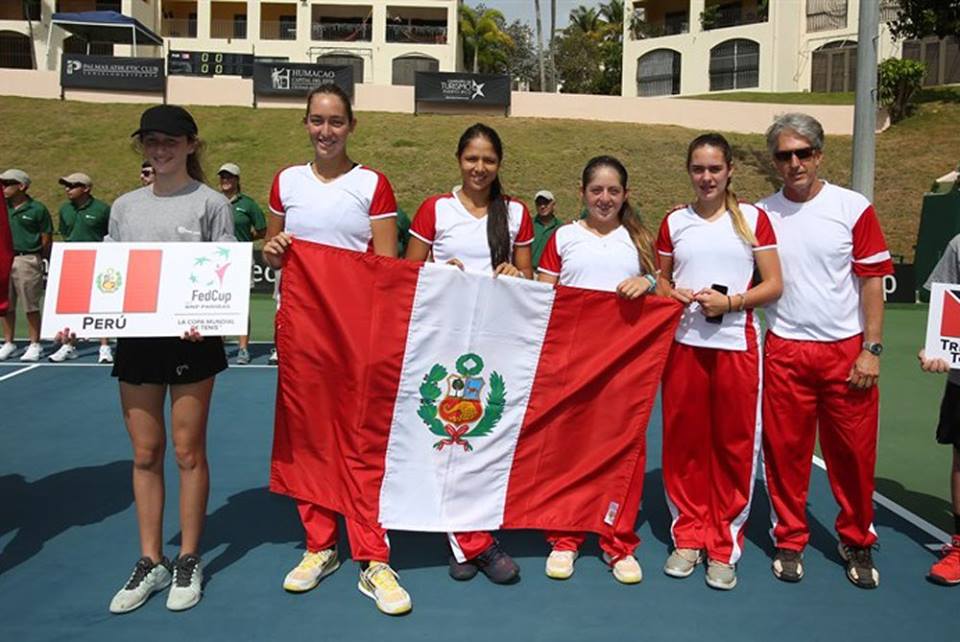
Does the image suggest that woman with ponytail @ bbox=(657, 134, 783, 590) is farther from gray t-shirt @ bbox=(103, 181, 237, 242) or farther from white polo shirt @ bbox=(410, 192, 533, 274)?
gray t-shirt @ bbox=(103, 181, 237, 242)

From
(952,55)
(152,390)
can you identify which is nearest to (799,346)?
A: (152,390)

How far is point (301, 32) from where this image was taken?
44188 millimetres

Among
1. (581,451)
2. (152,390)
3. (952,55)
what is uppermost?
(952,55)

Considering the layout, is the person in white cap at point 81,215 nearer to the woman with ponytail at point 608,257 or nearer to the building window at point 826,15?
the woman with ponytail at point 608,257

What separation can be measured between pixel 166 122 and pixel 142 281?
650 millimetres

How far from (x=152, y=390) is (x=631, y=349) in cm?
209

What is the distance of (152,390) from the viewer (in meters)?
3.49

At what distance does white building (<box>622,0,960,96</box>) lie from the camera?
123 feet

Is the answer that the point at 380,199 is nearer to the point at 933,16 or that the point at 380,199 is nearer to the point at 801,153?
the point at 801,153

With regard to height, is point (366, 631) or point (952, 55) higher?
point (952, 55)

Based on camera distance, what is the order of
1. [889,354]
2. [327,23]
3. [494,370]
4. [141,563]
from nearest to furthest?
1. [141,563]
2. [494,370]
3. [889,354]
4. [327,23]

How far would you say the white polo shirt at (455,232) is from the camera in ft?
12.5

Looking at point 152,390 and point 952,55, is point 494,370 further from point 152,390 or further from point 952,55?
point 952,55

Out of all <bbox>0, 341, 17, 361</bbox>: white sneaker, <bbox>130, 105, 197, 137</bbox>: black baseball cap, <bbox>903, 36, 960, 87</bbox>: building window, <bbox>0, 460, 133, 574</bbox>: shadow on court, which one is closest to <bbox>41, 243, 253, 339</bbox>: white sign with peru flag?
<bbox>130, 105, 197, 137</bbox>: black baseball cap
